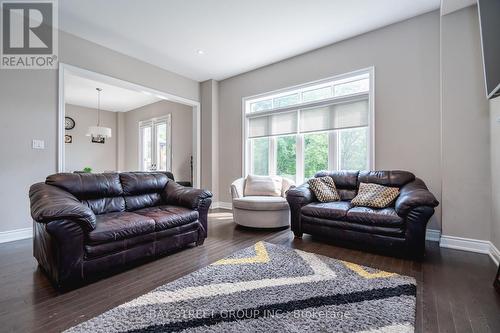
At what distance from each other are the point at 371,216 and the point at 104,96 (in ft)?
22.9

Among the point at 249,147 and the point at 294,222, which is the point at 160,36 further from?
the point at 294,222

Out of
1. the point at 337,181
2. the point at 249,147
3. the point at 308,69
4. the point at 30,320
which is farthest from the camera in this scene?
the point at 249,147

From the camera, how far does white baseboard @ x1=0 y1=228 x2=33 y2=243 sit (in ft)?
10.0

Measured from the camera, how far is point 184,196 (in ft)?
9.98

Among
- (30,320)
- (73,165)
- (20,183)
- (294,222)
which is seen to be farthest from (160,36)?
(73,165)

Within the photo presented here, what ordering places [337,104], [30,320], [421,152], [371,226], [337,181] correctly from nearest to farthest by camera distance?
[30,320]
[371,226]
[421,152]
[337,181]
[337,104]

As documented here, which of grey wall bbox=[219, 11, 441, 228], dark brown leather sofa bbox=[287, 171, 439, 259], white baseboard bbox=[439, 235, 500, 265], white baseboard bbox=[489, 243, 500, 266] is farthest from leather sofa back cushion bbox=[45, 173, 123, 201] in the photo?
white baseboard bbox=[489, 243, 500, 266]

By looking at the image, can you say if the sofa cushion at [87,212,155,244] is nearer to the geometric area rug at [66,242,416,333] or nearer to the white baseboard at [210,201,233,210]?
the geometric area rug at [66,242,416,333]

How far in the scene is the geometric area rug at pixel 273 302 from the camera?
4.72 ft

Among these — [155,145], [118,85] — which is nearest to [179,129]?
[155,145]

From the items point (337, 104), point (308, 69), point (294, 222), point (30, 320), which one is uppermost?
point (308, 69)

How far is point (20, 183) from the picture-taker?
10.5ft

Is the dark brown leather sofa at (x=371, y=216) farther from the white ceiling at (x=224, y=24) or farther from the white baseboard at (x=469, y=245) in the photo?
the white ceiling at (x=224, y=24)

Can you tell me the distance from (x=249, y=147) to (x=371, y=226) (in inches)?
121
